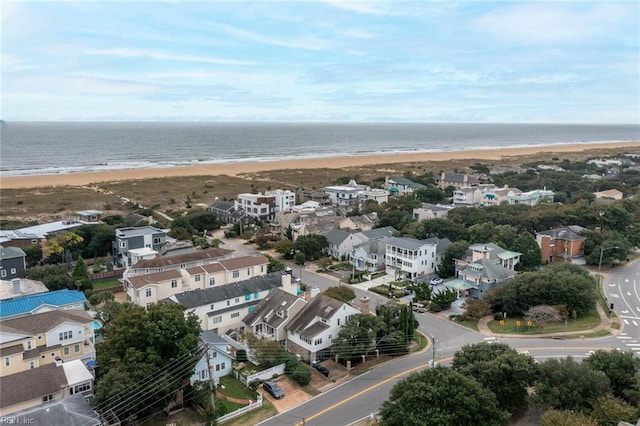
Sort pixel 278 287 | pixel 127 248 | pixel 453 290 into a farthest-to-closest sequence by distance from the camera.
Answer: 1. pixel 127 248
2. pixel 453 290
3. pixel 278 287

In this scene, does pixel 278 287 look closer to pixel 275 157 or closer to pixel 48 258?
pixel 48 258

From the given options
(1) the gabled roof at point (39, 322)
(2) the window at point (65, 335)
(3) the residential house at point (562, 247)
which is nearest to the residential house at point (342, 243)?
(3) the residential house at point (562, 247)

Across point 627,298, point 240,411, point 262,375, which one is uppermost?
point 627,298

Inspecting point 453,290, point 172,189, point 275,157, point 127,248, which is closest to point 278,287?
point 453,290

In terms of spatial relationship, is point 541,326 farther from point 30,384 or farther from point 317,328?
point 30,384

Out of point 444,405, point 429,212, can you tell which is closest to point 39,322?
point 444,405

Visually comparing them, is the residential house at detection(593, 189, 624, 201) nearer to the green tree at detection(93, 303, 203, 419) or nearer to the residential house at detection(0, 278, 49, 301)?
the green tree at detection(93, 303, 203, 419)
